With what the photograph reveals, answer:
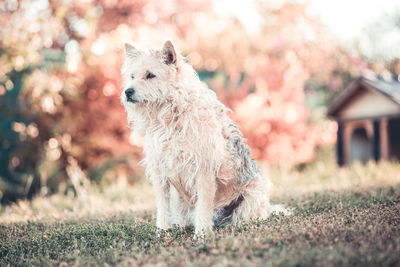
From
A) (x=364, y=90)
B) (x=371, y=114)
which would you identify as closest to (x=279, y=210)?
(x=371, y=114)

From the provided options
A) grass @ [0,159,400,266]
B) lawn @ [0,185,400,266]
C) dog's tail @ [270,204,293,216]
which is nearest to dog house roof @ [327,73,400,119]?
grass @ [0,159,400,266]

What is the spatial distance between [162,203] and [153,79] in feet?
4.51

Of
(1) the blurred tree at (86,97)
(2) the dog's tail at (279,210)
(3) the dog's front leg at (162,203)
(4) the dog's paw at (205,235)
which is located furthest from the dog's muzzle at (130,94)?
(1) the blurred tree at (86,97)

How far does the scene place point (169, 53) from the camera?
3.96 meters

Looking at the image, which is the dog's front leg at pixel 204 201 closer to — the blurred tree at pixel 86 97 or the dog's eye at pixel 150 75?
the dog's eye at pixel 150 75

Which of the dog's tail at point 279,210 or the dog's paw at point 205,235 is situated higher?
the dog's paw at point 205,235

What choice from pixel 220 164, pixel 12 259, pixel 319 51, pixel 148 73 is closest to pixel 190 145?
pixel 220 164

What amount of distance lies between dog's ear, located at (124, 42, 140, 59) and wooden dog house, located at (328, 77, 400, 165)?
848 centimetres

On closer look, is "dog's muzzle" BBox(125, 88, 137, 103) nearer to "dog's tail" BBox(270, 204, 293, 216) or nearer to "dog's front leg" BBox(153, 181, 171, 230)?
"dog's front leg" BBox(153, 181, 171, 230)

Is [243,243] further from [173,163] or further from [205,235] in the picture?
[173,163]

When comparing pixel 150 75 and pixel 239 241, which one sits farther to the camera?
pixel 150 75

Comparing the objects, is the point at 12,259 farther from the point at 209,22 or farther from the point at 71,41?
the point at 209,22

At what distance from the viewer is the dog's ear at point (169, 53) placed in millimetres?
3923

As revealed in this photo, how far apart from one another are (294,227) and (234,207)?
1.20 meters
